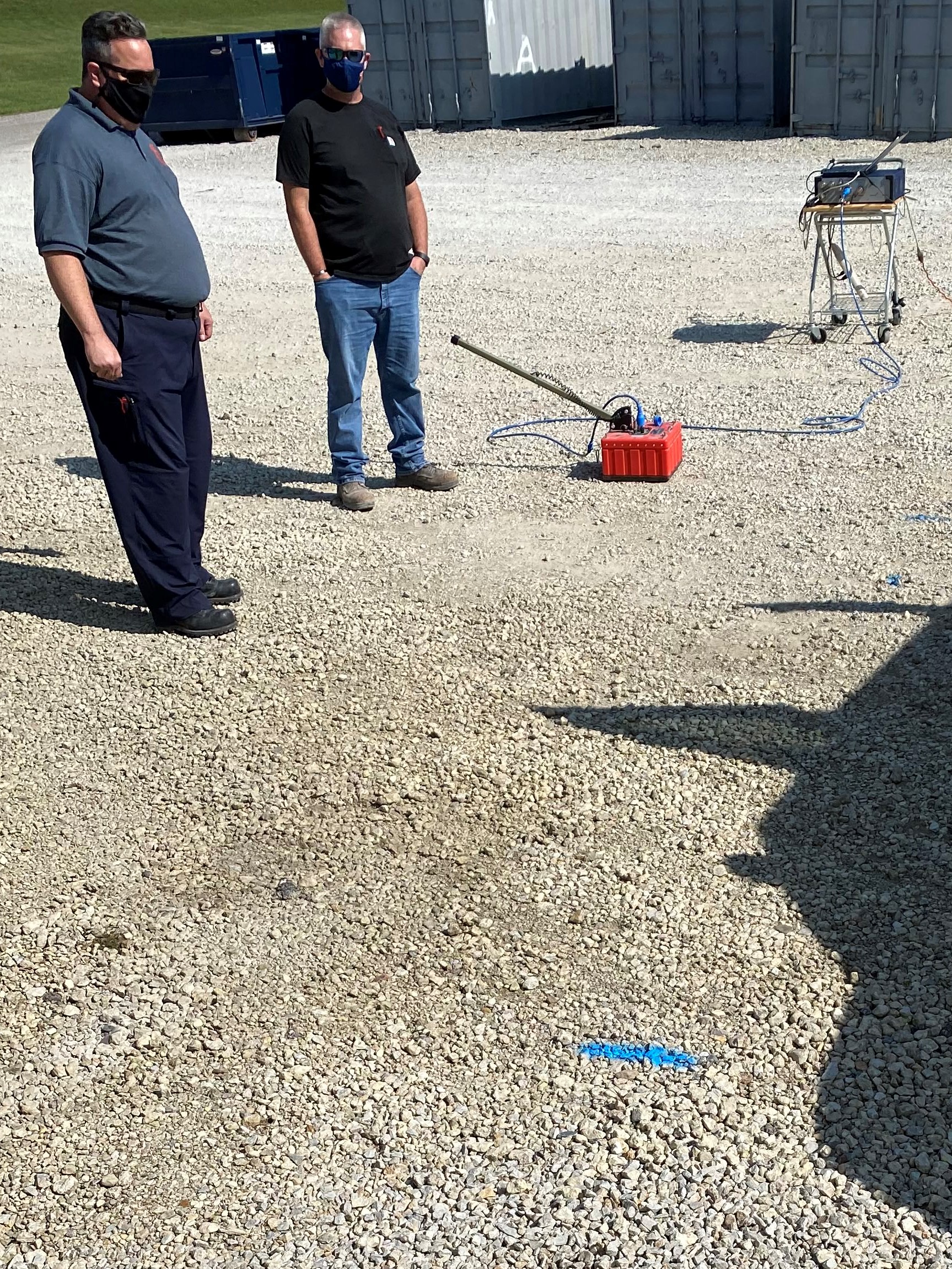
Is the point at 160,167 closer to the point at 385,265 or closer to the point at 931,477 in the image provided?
the point at 385,265

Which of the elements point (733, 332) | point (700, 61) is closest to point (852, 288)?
point (733, 332)

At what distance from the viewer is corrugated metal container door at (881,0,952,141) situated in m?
15.3

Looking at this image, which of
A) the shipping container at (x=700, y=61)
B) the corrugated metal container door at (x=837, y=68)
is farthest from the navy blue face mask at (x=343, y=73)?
the shipping container at (x=700, y=61)

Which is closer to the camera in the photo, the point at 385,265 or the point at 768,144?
the point at 385,265

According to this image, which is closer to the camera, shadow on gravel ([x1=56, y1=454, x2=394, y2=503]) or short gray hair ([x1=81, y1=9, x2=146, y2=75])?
short gray hair ([x1=81, y1=9, x2=146, y2=75])

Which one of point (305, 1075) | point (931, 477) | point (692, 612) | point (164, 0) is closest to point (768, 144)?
point (931, 477)

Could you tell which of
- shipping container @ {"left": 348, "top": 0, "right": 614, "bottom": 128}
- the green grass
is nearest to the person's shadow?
shipping container @ {"left": 348, "top": 0, "right": 614, "bottom": 128}

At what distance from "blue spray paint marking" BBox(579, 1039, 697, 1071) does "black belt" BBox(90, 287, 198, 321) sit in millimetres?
3069

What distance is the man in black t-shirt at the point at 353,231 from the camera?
5.78 meters

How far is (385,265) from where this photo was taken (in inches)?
239

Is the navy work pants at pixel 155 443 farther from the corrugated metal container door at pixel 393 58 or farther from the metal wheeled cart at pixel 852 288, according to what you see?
the corrugated metal container door at pixel 393 58

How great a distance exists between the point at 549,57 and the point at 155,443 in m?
18.7

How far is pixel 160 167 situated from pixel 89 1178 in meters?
3.45

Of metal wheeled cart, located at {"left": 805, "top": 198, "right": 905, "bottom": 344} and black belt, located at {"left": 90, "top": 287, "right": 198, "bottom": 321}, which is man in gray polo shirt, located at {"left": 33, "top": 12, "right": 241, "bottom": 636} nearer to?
black belt, located at {"left": 90, "top": 287, "right": 198, "bottom": 321}
